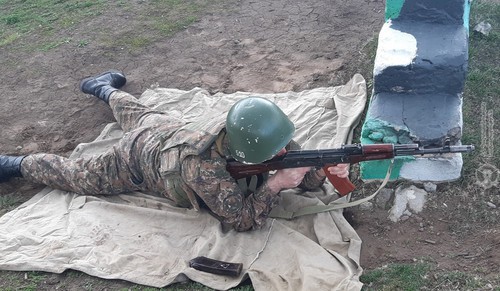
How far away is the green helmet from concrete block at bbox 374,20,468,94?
1297 millimetres

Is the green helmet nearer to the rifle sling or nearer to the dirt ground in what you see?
the rifle sling

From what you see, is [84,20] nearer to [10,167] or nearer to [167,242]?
[10,167]

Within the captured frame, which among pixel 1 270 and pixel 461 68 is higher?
pixel 461 68

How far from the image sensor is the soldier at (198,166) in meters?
4.58

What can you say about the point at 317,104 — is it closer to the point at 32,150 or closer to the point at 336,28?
the point at 336,28

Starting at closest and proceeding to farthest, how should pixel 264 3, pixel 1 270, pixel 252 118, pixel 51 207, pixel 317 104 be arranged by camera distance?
pixel 252 118 → pixel 1 270 → pixel 51 207 → pixel 317 104 → pixel 264 3

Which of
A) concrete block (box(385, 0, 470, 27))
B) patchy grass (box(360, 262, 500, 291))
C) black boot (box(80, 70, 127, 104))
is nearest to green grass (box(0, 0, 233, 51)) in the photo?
black boot (box(80, 70, 127, 104))

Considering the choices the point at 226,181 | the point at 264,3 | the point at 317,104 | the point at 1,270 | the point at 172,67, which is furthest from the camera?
the point at 264,3

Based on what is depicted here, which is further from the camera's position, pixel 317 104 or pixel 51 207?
pixel 317 104

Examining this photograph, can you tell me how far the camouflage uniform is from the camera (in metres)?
4.84

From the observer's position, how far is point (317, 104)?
22.4 ft

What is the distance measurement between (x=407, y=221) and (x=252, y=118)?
1.77m

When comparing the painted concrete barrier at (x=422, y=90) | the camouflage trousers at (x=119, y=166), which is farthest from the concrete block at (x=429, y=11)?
the camouflage trousers at (x=119, y=166)

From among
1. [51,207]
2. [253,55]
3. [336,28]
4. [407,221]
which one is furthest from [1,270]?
[336,28]
